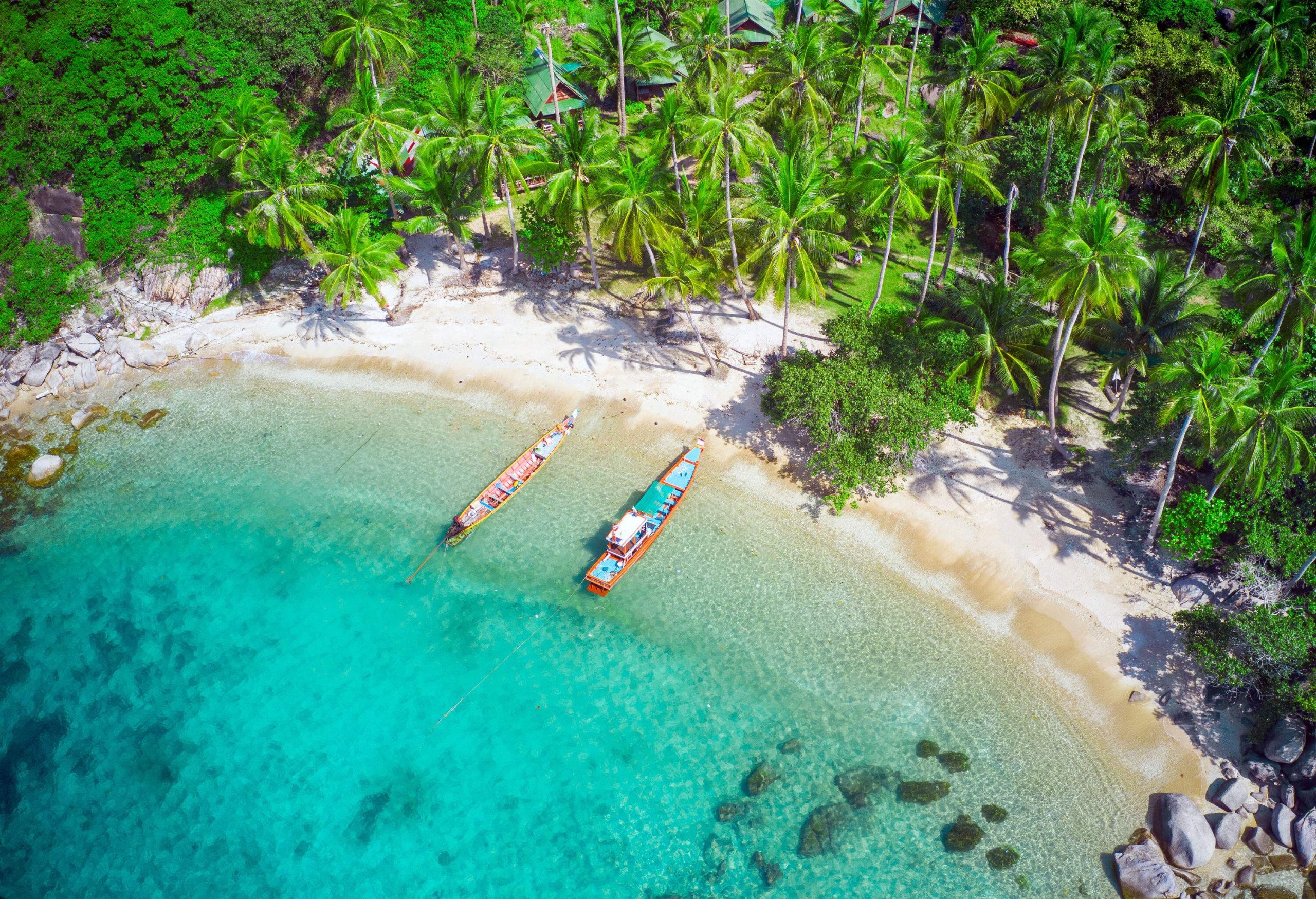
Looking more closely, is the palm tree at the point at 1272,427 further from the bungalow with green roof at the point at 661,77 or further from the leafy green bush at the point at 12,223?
the leafy green bush at the point at 12,223

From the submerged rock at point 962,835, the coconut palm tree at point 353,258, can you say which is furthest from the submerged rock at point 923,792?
the coconut palm tree at point 353,258

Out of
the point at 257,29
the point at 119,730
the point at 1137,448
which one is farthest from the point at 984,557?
the point at 257,29

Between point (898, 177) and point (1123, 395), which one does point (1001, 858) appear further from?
point (898, 177)

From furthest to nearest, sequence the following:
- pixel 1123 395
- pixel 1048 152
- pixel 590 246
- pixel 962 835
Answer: pixel 590 246 → pixel 1048 152 → pixel 1123 395 → pixel 962 835

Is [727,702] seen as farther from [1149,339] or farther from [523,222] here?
[523,222]

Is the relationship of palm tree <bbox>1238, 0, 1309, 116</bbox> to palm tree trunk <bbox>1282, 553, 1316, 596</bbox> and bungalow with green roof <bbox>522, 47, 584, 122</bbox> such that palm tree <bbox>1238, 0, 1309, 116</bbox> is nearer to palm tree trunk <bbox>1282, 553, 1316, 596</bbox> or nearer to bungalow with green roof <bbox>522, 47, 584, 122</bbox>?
palm tree trunk <bbox>1282, 553, 1316, 596</bbox>

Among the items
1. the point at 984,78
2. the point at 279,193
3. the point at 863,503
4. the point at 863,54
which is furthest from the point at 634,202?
the point at 984,78
